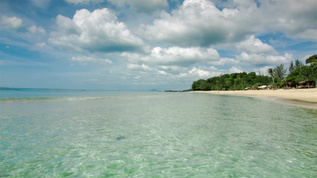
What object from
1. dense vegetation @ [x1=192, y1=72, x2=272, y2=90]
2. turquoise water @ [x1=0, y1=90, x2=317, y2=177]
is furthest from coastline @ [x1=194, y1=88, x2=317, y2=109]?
dense vegetation @ [x1=192, y1=72, x2=272, y2=90]

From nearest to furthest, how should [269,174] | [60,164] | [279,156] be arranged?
[269,174] < [60,164] < [279,156]

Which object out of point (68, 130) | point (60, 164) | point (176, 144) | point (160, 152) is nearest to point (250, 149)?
point (176, 144)

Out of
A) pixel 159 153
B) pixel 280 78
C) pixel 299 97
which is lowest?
pixel 159 153

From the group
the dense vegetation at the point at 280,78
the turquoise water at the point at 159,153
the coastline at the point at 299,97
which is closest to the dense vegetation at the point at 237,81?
the dense vegetation at the point at 280,78

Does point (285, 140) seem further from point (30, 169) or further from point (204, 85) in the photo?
point (204, 85)

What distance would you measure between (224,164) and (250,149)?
203 centimetres

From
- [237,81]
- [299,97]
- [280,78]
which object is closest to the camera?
[299,97]

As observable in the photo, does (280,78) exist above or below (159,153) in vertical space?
above

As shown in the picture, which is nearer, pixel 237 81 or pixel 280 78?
pixel 280 78

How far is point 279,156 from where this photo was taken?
19.9ft

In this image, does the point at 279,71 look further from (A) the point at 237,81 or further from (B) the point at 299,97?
(B) the point at 299,97

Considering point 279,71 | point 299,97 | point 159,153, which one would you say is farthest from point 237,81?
point 159,153

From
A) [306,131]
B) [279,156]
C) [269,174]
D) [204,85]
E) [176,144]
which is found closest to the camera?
[269,174]

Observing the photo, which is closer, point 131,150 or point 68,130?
point 131,150
